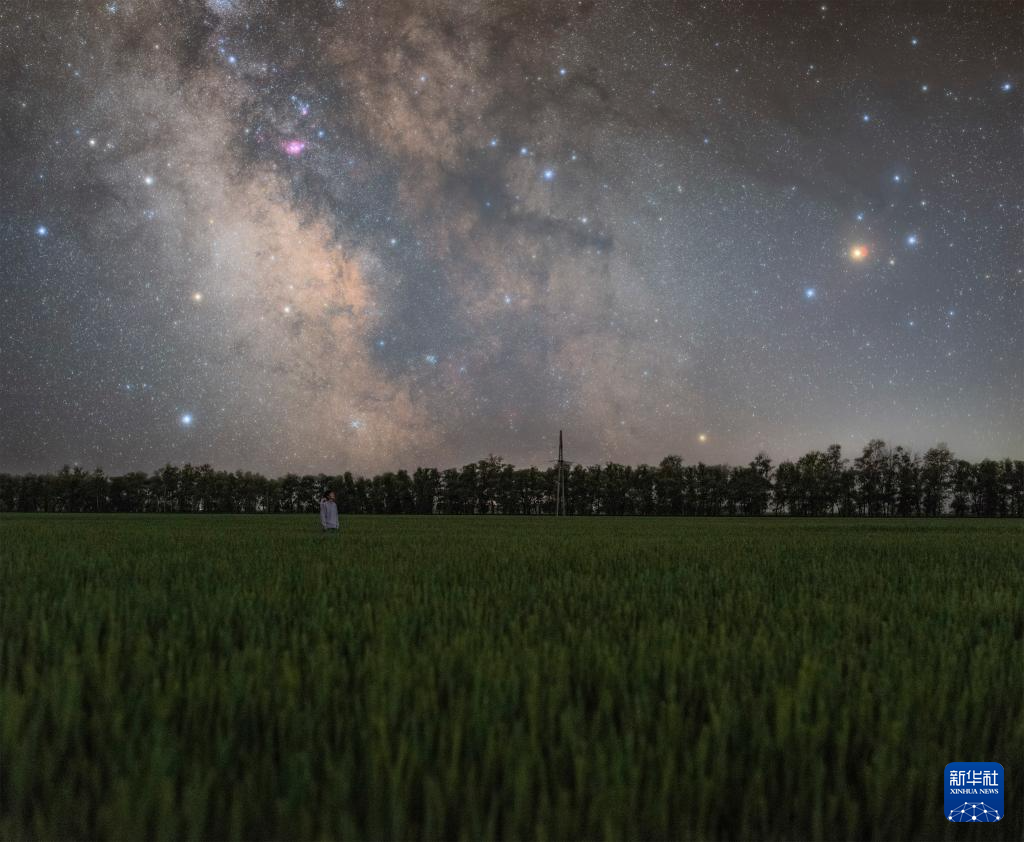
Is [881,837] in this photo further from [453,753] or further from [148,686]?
[148,686]

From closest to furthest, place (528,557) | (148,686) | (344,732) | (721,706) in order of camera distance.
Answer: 1. (344,732)
2. (721,706)
3. (148,686)
4. (528,557)

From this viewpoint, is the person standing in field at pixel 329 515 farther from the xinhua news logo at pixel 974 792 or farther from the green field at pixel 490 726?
the xinhua news logo at pixel 974 792

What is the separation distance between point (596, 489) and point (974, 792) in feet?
463

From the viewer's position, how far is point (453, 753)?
1820mm

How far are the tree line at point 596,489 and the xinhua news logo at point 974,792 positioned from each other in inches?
5335

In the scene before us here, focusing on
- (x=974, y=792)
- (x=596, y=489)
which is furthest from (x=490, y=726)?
Result: (x=596, y=489)

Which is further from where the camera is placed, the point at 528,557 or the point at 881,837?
the point at 528,557

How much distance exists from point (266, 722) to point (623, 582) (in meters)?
5.19

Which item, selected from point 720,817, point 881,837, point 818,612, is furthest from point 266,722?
point 818,612

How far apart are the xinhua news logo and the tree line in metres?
136

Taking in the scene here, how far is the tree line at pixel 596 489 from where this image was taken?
124688mm

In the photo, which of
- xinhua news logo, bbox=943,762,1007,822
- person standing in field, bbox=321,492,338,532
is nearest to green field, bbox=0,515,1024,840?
xinhua news logo, bbox=943,762,1007,822

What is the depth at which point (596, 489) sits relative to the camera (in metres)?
141

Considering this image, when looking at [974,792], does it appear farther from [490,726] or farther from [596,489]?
[596,489]
